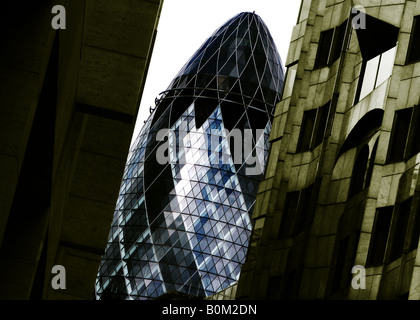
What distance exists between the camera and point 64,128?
1145cm

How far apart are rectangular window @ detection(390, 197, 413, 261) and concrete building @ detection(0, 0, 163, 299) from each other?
273 inches

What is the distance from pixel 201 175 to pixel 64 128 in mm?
95831

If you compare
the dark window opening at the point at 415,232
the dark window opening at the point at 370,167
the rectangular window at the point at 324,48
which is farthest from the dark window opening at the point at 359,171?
the dark window opening at the point at 415,232

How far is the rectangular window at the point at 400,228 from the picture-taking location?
21562 mm

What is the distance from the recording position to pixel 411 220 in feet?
66.7

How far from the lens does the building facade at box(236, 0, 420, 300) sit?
2233 cm

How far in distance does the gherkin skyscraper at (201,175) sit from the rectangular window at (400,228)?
262 ft

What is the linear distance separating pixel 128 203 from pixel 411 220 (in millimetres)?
88378

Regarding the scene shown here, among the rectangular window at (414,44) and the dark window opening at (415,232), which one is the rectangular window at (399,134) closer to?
the rectangular window at (414,44)

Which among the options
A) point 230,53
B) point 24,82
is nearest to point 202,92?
point 230,53

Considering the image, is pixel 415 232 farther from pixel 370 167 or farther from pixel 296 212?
pixel 296 212

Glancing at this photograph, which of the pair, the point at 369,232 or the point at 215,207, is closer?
the point at 369,232

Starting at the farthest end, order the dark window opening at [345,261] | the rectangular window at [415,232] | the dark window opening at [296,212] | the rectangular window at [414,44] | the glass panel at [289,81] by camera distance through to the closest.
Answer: the glass panel at [289,81]
the dark window opening at [296,212]
the dark window opening at [345,261]
the rectangular window at [414,44]
the rectangular window at [415,232]
